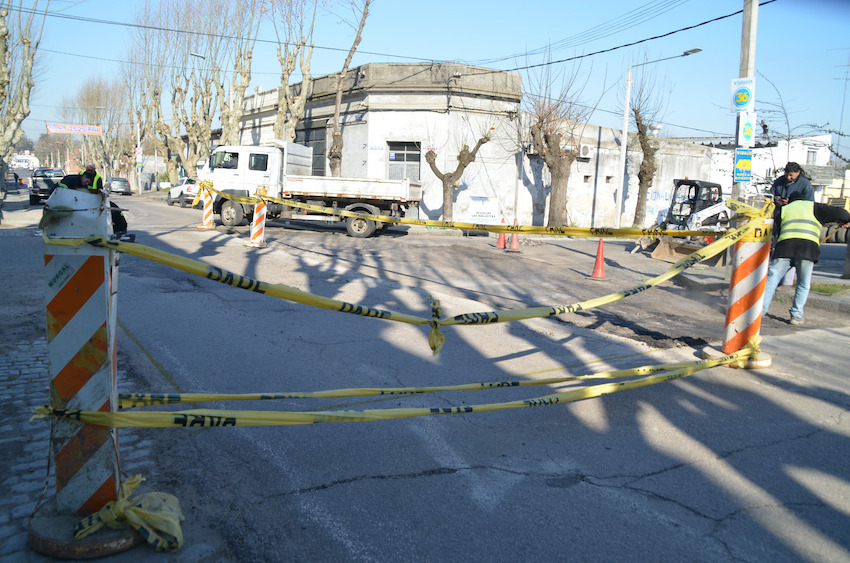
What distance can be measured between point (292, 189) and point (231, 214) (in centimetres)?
221

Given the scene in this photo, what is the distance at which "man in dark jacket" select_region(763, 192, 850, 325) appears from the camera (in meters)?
7.71

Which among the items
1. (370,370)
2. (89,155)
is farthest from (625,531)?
(89,155)

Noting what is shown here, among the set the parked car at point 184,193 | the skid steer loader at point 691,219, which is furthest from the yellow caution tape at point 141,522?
the parked car at point 184,193

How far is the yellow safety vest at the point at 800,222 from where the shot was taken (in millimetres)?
7758

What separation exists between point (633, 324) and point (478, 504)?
547 centimetres

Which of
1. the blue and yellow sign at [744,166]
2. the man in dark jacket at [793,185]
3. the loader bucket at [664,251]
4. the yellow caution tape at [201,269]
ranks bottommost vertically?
the loader bucket at [664,251]

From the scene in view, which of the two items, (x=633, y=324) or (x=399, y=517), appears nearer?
(x=399, y=517)

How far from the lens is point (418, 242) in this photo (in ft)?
63.1

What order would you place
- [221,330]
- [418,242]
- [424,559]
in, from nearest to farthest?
[424,559]
[221,330]
[418,242]

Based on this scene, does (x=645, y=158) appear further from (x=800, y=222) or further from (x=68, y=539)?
(x=68, y=539)

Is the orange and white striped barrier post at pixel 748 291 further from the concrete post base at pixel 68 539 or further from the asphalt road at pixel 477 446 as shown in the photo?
the concrete post base at pixel 68 539

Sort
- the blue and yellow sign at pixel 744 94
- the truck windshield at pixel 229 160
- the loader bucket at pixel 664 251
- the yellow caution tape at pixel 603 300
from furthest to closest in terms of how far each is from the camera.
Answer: the truck windshield at pixel 229 160 < the loader bucket at pixel 664 251 < the blue and yellow sign at pixel 744 94 < the yellow caution tape at pixel 603 300

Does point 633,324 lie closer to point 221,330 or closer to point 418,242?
point 221,330

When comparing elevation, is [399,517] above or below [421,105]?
below
